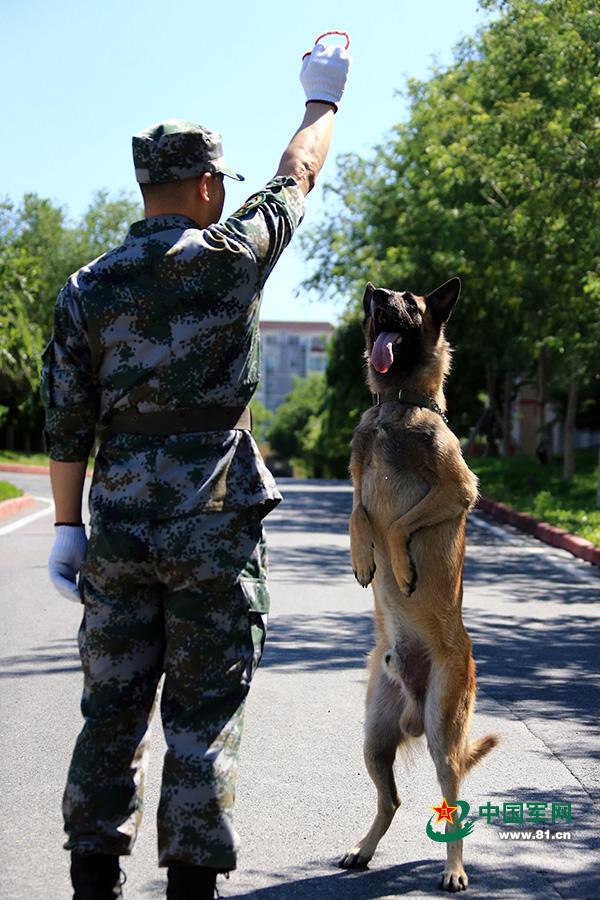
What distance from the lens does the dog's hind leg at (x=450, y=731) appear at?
4340 mm

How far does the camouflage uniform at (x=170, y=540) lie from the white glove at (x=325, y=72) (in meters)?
0.69

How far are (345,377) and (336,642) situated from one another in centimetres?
3449

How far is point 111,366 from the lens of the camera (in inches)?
141

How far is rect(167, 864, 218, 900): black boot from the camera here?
351 cm

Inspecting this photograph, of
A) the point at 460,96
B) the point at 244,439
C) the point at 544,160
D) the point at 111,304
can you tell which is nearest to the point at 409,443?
the point at 244,439

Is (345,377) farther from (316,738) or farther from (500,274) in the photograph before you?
(316,738)

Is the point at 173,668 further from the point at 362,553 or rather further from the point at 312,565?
the point at 312,565

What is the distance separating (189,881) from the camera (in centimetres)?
351

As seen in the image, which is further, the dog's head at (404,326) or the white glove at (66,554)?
the dog's head at (404,326)

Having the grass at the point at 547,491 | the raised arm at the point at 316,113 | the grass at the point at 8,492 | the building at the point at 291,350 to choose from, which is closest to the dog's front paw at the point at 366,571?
the raised arm at the point at 316,113

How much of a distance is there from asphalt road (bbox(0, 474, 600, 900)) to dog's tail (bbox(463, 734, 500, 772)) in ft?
0.75

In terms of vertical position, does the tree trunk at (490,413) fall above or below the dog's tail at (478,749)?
above

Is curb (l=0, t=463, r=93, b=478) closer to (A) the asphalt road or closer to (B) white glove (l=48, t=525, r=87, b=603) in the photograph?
(A) the asphalt road

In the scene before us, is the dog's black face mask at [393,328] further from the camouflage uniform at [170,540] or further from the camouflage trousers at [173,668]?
the camouflage trousers at [173,668]
